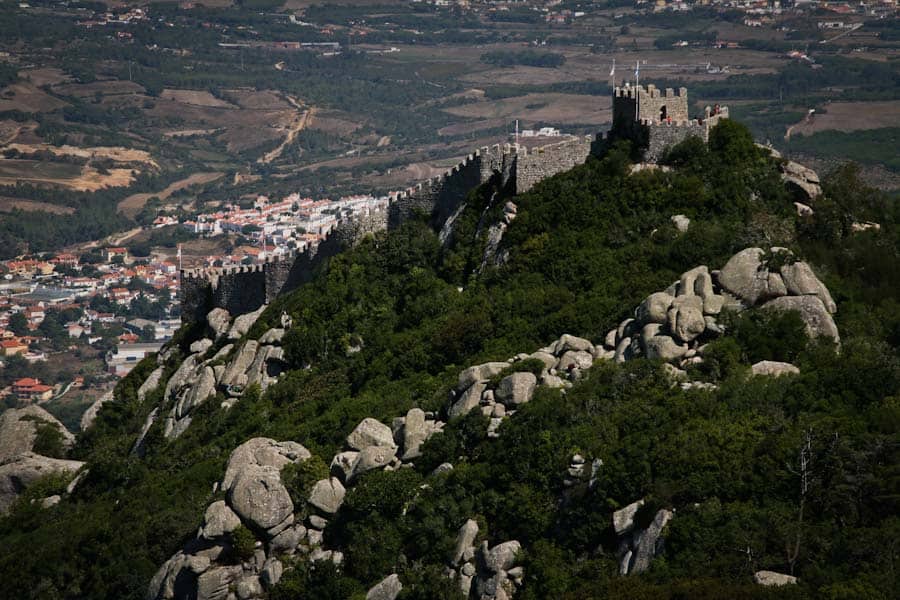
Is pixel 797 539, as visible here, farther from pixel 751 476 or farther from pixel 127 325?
pixel 127 325

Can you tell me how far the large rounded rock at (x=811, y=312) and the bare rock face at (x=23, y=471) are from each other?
25.4 m

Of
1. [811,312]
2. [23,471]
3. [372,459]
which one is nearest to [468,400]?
[372,459]

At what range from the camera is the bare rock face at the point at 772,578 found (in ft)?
82.7

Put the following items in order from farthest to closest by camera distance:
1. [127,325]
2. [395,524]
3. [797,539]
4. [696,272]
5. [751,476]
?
1. [127,325]
2. [696,272]
3. [395,524]
4. [751,476]
5. [797,539]

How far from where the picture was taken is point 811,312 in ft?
109

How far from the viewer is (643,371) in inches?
1265

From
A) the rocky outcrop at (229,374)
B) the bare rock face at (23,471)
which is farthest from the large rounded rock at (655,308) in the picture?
the bare rock face at (23,471)

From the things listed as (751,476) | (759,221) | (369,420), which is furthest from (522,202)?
(751,476)

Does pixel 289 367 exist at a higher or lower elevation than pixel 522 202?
lower

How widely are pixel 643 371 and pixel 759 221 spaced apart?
26.4 feet

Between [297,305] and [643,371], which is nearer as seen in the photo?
[643,371]

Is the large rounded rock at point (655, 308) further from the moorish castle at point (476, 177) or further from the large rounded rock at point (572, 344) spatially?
the moorish castle at point (476, 177)

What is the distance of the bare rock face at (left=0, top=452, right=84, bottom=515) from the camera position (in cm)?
4875

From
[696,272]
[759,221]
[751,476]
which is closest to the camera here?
[751,476]
